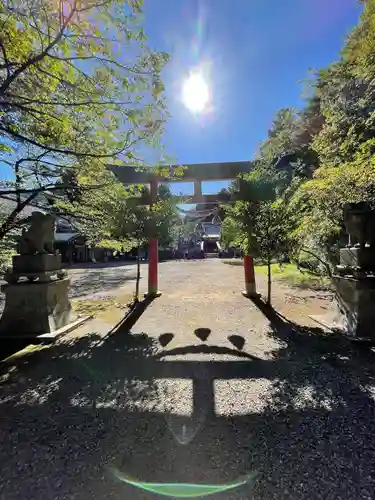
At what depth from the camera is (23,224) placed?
5656mm

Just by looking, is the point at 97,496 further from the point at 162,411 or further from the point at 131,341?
the point at 131,341

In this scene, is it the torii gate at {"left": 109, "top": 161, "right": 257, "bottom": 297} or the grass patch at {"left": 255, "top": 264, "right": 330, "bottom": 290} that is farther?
the grass patch at {"left": 255, "top": 264, "right": 330, "bottom": 290}

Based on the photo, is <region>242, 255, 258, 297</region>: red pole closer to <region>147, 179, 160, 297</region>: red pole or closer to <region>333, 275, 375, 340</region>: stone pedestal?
<region>147, 179, 160, 297</region>: red pole

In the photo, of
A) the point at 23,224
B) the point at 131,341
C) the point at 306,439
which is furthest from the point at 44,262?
the point at 306,439

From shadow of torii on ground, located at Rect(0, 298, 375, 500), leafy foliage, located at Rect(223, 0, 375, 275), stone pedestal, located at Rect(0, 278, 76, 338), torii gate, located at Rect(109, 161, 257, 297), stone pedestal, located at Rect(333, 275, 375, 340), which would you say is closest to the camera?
shadow of torii on ground, located at Rect(0, 298, 375, 500)

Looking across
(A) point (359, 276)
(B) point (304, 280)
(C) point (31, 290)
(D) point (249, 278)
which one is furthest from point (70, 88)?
(B) point (304, 280)

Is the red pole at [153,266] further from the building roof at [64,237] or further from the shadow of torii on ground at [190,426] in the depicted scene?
the building roof at [64,237]

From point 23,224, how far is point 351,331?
21.4 ft

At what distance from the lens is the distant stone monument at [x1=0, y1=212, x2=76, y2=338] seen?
5395mm

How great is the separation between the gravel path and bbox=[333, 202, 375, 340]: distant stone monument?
0.50 meters

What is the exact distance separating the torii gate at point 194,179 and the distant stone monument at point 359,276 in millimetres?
3641

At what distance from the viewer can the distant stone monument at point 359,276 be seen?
480 centimetres

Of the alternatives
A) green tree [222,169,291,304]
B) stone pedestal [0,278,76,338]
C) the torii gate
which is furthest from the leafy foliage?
stone pedestal [0,278,76,338]

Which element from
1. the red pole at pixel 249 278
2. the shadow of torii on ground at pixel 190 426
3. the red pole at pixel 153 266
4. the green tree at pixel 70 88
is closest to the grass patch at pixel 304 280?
the red pole at pixel 249 278
